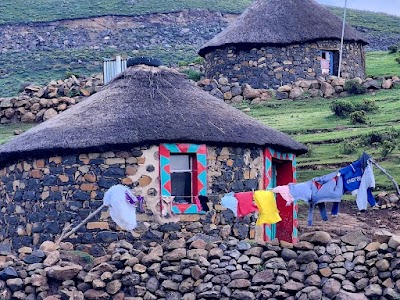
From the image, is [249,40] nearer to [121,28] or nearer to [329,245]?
[329,245]

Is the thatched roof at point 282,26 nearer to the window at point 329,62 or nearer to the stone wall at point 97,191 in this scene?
the window at point 329,62

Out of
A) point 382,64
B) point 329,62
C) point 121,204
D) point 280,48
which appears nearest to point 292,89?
point 280,48

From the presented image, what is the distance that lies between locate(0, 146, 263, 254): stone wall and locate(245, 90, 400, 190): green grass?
5.60 meters

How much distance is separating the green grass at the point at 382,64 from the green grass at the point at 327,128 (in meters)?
5.81

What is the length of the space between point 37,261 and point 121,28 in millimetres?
55930

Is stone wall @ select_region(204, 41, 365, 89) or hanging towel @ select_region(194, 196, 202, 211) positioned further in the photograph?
stone wall @ select_region(204, 41, 365, 89)

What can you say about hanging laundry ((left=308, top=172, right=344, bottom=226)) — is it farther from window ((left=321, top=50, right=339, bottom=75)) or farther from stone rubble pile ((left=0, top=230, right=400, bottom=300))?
window ((left=321, top=50, right=339, bottom=75))

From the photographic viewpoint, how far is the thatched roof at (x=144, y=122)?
28.0 m

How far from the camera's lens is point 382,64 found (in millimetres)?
55281

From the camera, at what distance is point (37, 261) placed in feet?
81.2

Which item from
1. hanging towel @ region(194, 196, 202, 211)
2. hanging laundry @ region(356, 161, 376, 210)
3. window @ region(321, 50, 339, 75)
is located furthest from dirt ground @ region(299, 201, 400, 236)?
window @ region(321, 50, 339, 75)

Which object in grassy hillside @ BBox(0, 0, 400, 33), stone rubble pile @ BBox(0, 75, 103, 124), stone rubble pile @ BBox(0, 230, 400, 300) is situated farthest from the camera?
grassy hillside @ BBox(0, 0, 400, 33)

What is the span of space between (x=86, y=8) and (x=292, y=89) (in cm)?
3865

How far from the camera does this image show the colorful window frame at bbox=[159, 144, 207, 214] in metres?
27.9
